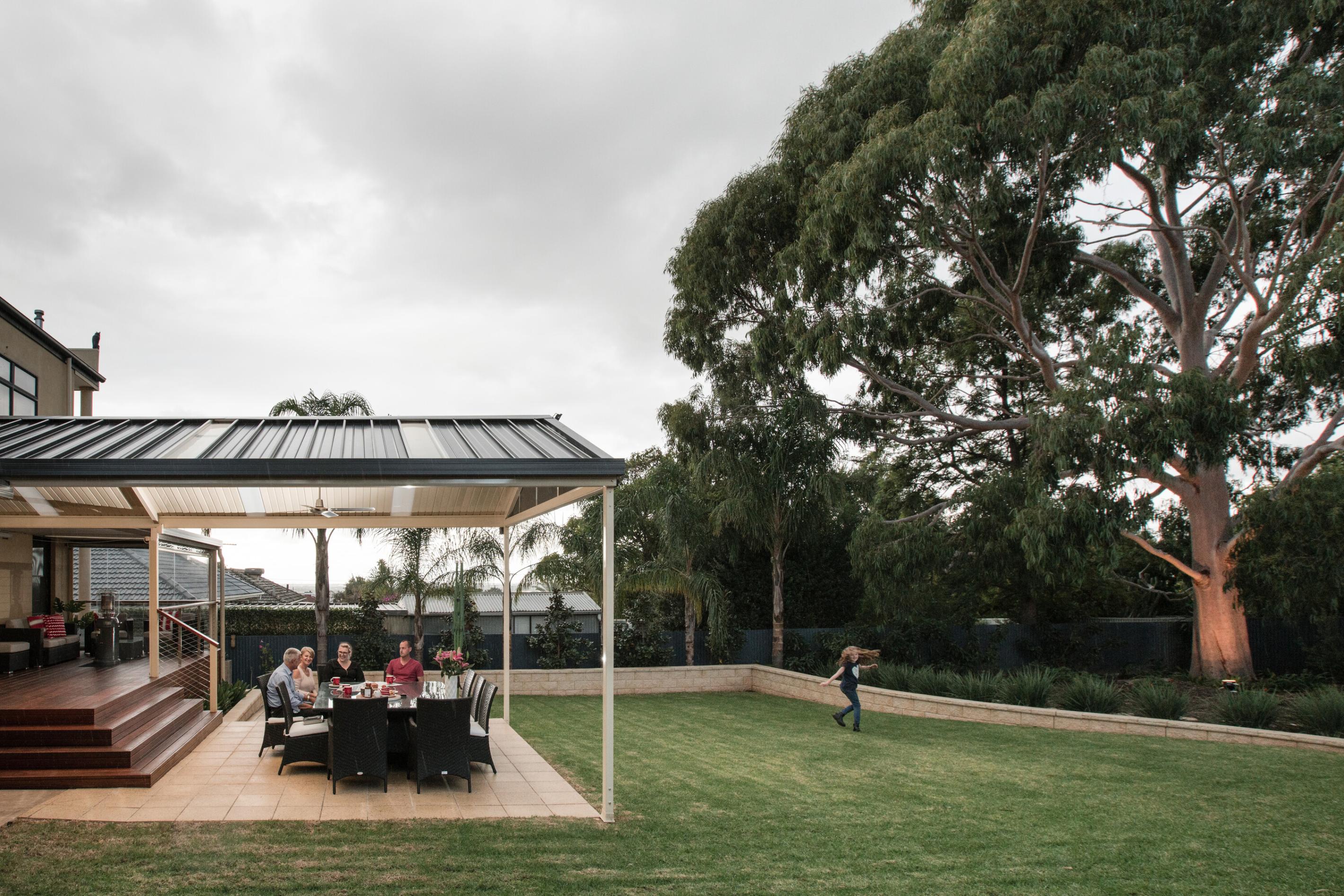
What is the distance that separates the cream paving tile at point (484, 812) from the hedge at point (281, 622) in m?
13.6

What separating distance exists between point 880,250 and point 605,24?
650 cm

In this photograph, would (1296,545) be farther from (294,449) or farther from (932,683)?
(294,449)

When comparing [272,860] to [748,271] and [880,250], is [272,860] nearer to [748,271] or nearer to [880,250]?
[880,250]

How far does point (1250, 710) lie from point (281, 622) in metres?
20.0

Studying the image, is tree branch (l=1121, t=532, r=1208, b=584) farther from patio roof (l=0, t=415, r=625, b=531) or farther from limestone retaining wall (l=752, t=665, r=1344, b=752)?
patio roof (l=0, t=415, r=625, b=531)

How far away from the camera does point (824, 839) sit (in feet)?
23.1

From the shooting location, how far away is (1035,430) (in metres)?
15.0

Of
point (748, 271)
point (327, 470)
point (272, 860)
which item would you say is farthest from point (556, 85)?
point (272, 860)

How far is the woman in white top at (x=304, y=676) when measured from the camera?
1112 centimetres

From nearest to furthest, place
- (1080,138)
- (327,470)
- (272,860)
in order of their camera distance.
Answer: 1. (272,860)
2. (327,470)
3. (1080,138)

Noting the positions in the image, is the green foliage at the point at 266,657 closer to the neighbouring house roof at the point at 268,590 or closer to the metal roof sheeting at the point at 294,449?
the neighbouring house roof at the point at 268,590

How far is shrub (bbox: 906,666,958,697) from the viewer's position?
52.0 ft

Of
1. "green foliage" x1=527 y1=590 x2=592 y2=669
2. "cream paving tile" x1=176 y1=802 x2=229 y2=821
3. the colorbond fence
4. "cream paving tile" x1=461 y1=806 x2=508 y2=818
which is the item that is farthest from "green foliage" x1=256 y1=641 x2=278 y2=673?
"cream paving tile" x1=461 y1=806 x2=508 y2=818

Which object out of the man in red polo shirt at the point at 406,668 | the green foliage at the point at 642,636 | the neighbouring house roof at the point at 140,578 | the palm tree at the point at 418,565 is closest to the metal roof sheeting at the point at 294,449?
the man in red polo shirt at the point at 406,668
